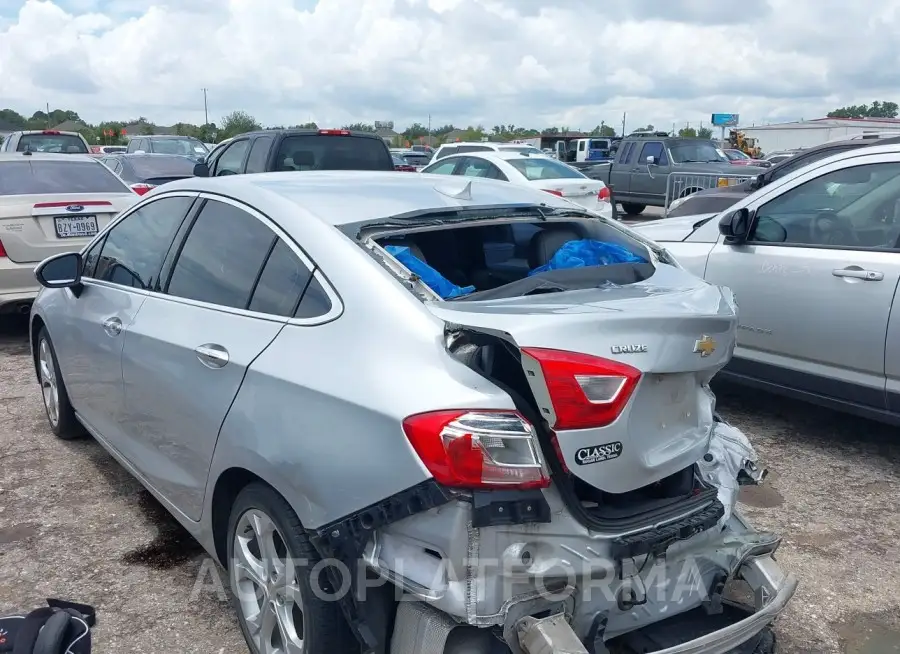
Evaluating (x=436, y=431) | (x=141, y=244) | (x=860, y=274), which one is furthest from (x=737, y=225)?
(x=436, y=431)

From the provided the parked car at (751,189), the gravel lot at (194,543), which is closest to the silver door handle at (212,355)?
the gravel lot at (194,543)

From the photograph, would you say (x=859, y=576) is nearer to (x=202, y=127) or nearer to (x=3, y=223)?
(x=3, y=223)

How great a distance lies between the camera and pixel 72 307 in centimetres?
422

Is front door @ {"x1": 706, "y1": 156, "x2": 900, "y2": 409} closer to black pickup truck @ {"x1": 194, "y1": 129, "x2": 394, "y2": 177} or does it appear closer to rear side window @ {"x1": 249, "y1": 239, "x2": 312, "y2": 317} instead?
rear side window @ {"x1": 249, "y1": 239, "x2": 312, "y2": 317}

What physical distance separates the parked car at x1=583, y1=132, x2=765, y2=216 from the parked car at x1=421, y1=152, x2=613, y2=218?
241 cm

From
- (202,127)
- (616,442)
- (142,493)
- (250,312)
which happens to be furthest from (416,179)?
(202,127)

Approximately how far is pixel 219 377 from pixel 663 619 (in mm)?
1638

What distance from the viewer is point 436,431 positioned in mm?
2137

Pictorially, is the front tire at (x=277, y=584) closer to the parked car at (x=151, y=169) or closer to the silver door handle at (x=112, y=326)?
the silver door handle at (x=112, y=326)

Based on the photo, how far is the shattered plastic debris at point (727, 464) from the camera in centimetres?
281

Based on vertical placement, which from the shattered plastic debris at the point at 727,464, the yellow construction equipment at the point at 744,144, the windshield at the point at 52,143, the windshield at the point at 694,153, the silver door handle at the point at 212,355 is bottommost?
the yellow construction equipment at the point at 744,144

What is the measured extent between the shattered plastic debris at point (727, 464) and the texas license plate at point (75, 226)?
6.01 metres

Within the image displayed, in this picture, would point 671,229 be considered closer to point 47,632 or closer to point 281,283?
point 281,283

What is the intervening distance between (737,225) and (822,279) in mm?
647
